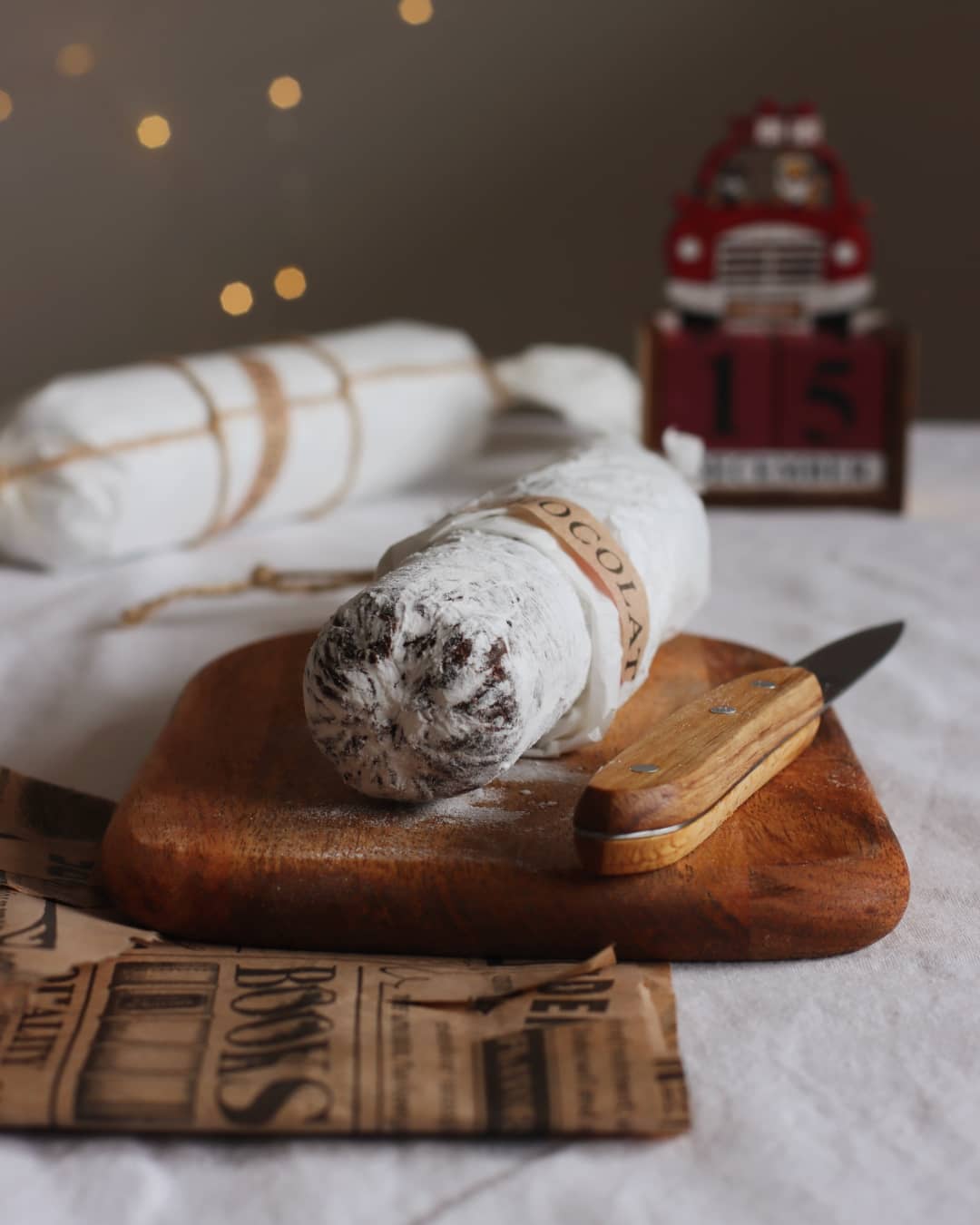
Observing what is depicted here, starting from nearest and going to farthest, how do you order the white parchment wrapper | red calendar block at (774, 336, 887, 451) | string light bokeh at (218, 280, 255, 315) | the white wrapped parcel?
the white parchment wrapper → the white wrapped parcel → red calendar block at (774, 336, 887, 451) → string light bokeh at (218, 280, 255, 315)

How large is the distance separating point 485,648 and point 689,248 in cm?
96

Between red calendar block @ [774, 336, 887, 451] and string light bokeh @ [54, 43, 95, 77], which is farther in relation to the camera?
string light bokeh @ [54, 43, 95, 77]

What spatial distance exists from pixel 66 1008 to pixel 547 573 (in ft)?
1.10

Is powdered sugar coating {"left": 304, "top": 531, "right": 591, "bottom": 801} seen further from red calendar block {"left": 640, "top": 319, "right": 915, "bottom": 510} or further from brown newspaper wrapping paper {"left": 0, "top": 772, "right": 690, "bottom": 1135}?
red calendar block {"left": 640, "top": 319, "right": 915, "bottom": 510}

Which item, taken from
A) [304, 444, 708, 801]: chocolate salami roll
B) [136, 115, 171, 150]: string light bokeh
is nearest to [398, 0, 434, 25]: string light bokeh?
[136, 115, 171, 150]: string light bokeh

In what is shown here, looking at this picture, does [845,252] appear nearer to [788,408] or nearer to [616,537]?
[788,408]

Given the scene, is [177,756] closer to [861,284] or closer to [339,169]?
[861,284]

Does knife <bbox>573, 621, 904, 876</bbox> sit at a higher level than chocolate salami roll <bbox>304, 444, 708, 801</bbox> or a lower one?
lower

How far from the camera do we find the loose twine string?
1.22 m

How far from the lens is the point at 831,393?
1.56 m

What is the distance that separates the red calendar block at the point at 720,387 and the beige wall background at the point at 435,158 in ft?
1.88

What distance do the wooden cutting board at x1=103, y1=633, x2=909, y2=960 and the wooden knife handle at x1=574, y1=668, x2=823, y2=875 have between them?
0.02 m

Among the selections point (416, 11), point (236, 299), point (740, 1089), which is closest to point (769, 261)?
point (416, 11)

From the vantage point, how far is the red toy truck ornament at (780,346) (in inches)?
Answer: 61.1
